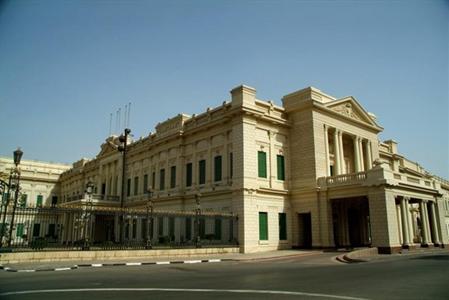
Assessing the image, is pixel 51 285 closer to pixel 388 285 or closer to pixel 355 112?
pixel 388 285

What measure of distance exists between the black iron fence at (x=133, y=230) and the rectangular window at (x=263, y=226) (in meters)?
1.96

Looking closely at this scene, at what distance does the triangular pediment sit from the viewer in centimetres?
3222

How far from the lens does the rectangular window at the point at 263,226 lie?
27.3 m

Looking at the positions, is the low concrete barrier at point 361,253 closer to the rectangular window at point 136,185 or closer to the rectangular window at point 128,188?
the rectangular window at point 136,185

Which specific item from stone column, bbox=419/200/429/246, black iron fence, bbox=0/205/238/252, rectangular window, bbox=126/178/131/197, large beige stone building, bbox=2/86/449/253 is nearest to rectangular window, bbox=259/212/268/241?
large beige stone building, bbox=2/86/449/253

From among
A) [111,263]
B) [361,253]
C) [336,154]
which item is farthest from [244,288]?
[336,154]

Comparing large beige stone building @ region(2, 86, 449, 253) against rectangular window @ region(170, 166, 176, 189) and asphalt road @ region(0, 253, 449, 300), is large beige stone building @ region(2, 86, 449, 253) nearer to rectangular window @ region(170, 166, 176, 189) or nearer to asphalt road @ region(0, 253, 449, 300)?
rectangular window @ region(170, 166, 176, 189)

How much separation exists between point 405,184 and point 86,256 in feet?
71.5

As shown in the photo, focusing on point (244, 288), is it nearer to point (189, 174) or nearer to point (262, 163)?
point (262, 163)

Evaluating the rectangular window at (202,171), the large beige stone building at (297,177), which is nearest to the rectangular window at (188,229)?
the large beige stone building at (297,177)

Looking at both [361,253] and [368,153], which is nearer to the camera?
[361,253]

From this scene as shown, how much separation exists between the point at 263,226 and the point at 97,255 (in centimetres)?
1257

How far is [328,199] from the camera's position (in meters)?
28.0

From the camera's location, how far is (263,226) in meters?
27.6
